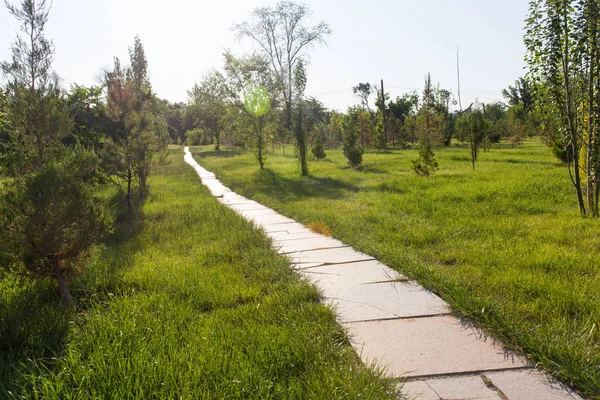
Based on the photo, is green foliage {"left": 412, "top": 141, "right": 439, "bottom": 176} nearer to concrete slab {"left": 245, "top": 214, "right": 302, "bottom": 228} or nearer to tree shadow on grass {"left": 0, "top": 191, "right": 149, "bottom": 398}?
concrete slab {"left": 245, "top": 214, "right": 302, "bottom": 228}

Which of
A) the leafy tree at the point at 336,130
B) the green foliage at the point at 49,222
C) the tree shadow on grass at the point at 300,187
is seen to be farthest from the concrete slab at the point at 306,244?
the leafy tree at the point at 336,130

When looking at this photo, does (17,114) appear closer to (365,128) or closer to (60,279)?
(60,279)

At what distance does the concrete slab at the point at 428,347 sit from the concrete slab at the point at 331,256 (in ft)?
4.65

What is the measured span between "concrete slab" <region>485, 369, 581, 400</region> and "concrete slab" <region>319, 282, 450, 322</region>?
0.75 metres


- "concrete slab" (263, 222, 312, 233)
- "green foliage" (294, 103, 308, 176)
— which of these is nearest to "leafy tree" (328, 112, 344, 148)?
"green foliage" (294, 103, 308, 176)

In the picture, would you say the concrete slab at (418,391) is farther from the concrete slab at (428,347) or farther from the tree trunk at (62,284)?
the tree trunk at (62,284)

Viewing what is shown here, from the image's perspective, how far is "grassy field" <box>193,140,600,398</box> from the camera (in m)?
2.22

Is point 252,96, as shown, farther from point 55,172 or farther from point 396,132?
point 396,132

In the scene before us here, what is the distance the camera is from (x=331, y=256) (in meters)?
4.12

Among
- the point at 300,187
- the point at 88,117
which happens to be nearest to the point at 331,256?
the point at 300,187

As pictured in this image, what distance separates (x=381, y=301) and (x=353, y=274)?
653 mm

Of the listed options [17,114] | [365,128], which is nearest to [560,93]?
[17,114]

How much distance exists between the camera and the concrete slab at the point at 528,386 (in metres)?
1.73

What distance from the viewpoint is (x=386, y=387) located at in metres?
1.80
